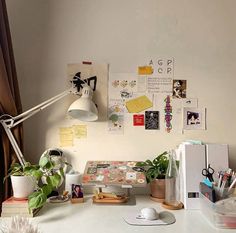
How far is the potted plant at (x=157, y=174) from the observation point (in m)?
1.44

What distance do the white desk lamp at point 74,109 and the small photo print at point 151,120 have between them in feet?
0.97

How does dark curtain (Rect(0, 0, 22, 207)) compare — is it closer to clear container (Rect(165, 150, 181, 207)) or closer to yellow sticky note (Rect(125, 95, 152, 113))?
yellow sticky note (Rect(125, 95, 152, 113))

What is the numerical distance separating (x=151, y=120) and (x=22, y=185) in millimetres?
776

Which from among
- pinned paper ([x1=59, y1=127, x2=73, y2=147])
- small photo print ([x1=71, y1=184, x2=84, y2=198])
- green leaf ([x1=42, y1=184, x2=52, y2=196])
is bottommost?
small photo print ([x1=71, y1=184, x2=84, y2=198])

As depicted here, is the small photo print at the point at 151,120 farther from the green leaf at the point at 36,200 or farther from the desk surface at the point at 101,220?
the green leaf at the point at 36,200

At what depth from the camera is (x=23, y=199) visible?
4.05 feet

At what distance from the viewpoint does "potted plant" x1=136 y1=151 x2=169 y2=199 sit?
144 cm

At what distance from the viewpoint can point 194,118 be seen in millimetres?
1604

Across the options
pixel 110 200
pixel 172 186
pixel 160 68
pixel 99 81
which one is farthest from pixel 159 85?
pixel 110 200

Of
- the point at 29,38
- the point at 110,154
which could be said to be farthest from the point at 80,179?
the point at 29,38

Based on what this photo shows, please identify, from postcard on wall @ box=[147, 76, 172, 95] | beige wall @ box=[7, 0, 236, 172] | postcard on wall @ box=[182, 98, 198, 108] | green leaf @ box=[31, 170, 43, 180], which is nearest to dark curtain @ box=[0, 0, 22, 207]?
beige wall @ box=[7, 0, 236, 172]

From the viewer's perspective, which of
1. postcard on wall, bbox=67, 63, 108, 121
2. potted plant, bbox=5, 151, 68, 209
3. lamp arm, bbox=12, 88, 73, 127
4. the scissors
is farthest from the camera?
postcard on wall, bbox=67, 63, 108, 121

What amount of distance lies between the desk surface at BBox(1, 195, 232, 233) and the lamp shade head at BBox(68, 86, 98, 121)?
1.51ft

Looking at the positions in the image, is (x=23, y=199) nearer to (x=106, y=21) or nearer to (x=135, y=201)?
(x=135, y=201)
